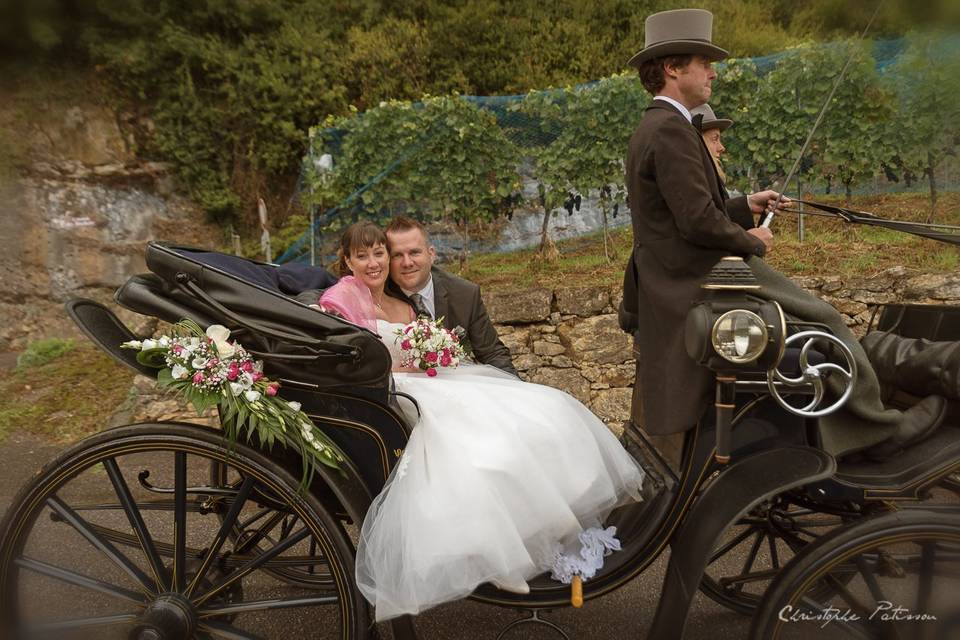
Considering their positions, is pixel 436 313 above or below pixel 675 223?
below

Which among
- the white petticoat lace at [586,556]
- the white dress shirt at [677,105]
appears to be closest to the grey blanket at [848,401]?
the white dress shirt at [677,105]

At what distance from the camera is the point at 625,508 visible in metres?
2.23

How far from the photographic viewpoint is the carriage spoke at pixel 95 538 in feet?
6.59

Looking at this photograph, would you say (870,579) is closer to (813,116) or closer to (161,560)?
(161,560)

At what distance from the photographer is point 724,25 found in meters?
8.45

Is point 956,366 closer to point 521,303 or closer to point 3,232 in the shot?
point 521,303

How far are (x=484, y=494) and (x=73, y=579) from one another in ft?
4.34

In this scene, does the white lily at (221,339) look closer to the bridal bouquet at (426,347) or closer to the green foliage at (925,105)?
the bridal bouquet at (426,347)

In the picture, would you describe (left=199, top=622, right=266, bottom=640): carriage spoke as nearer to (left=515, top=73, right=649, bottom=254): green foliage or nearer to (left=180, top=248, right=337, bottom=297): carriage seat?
(left=180, top=248, right=337, bottom=297): carriage seat

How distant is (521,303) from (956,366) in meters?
3.52

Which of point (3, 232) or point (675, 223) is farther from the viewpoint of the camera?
point (3, 232)

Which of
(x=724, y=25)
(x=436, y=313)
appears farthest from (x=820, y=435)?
(x=724, y=25)

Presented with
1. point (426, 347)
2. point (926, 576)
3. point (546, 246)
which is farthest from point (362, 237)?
point (546, 246)

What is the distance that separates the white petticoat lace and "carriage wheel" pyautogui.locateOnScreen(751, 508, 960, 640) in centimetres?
46
